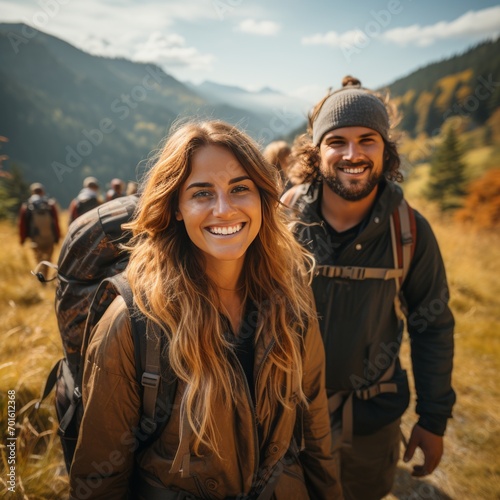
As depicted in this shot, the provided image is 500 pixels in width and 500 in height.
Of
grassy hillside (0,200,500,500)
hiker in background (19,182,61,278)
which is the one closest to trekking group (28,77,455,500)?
grassy hillside (0,200,500,500)

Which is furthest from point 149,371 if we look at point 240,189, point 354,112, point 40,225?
point 40,225

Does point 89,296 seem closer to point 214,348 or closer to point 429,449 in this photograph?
point 214,348

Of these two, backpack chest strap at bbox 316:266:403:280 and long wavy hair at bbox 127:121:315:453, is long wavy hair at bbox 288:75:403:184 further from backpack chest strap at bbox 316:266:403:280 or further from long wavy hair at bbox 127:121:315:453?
long wavy hair at bbox 127:121:315:453

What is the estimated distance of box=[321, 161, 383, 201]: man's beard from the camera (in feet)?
6.68

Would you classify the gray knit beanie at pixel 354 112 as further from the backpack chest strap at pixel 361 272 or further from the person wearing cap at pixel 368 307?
the backpack chest strap at pixel 361 272

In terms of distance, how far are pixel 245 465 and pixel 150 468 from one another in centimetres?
38

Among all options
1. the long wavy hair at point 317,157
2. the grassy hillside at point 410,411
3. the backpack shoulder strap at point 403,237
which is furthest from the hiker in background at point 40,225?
the backpack shoulder strap at point 403,237

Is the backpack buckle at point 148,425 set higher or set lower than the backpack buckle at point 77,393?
higher

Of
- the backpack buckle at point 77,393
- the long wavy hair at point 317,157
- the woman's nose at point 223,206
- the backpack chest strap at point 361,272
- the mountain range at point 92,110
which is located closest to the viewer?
the woman's nose at point 223,206

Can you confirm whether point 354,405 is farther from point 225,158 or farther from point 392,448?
point 225,158

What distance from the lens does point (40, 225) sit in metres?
7.59

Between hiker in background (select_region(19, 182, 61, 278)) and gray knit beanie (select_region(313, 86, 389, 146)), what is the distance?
721 cm

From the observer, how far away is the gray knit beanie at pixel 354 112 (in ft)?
6.74

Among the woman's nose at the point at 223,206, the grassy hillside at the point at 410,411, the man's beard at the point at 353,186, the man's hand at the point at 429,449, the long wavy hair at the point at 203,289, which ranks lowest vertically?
the grassy hillside at the point at 410,411
